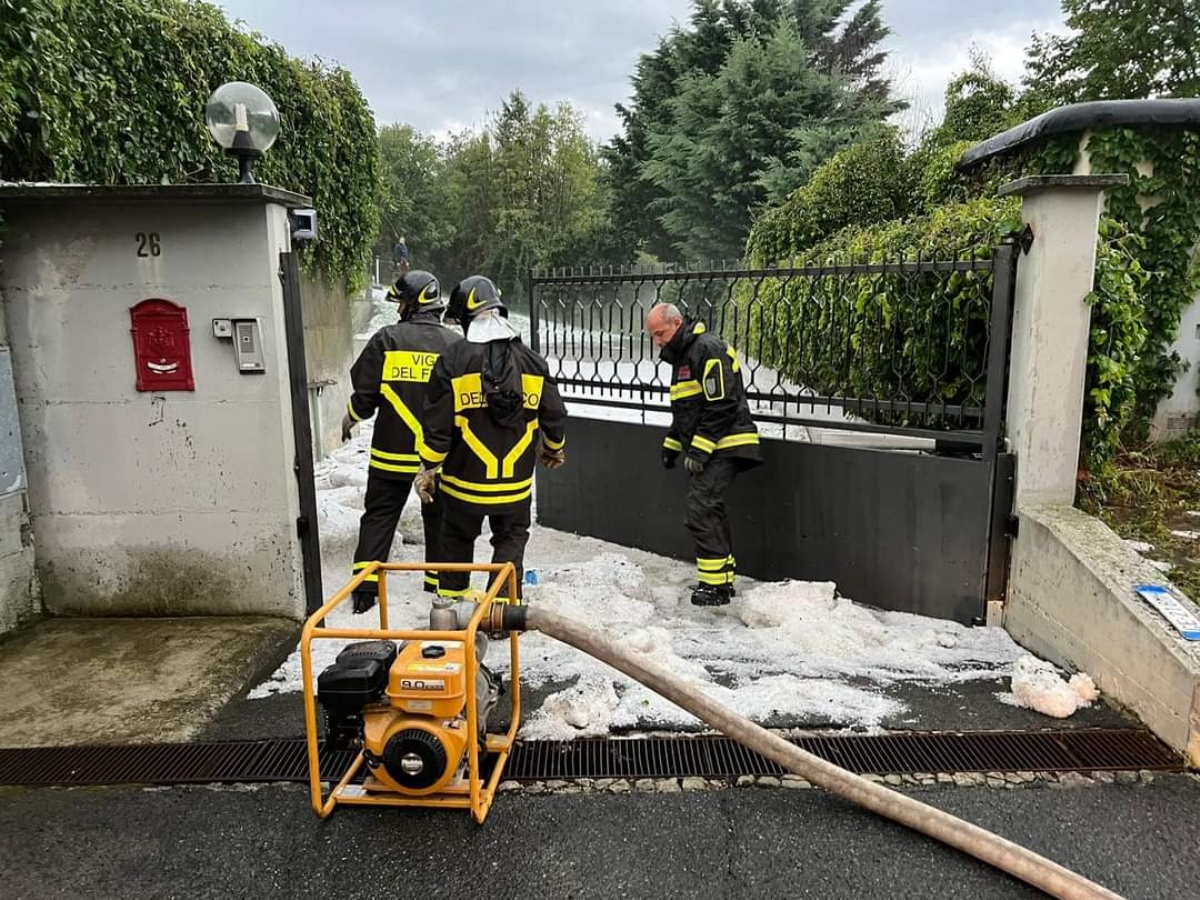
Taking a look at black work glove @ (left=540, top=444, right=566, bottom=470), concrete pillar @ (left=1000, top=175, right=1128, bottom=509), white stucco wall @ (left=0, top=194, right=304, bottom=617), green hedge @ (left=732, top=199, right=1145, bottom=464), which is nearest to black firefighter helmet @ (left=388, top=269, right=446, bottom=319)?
white stucco wall @ (left=0, top=194, right=304, bottom=617)

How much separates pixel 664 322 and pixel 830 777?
9.81ft

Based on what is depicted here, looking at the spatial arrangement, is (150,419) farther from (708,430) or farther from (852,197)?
(852,197)

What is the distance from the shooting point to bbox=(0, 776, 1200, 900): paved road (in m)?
2.59

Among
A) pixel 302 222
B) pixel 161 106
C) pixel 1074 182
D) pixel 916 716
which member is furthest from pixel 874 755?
pixel 161 106

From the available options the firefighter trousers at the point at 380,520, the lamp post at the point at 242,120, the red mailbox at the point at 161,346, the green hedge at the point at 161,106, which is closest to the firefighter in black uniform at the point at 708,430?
the firefighter trousers at the point at 380,520

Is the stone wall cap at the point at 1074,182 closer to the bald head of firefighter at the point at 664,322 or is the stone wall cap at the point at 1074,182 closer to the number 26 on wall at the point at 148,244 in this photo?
the bald head of firefighter at the point at 664,322

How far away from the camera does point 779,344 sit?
19.1 feet

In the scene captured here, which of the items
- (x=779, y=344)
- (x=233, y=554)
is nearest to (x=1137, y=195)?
(x=779, y=344)

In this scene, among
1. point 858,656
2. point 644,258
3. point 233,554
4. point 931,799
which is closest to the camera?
point 931,799

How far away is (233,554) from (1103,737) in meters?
4.29

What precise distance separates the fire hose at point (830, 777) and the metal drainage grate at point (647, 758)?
0.30m

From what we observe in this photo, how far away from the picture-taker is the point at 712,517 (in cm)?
512

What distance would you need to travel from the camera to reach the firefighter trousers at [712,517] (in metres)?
5.12

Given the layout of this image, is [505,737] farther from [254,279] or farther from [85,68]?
[85,68]
